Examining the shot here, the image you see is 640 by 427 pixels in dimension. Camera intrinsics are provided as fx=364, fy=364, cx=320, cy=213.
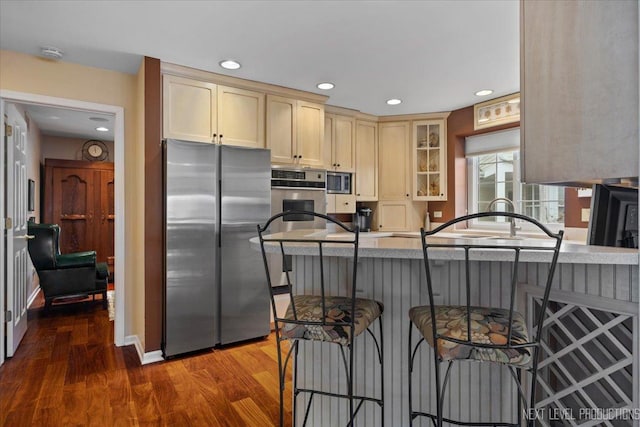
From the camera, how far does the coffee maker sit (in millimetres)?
4727

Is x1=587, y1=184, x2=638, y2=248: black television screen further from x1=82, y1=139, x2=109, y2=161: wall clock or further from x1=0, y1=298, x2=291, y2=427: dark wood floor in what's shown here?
x1=82, y1=139, x2=109, y2=161: wall clock

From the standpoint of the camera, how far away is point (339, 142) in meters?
4.35

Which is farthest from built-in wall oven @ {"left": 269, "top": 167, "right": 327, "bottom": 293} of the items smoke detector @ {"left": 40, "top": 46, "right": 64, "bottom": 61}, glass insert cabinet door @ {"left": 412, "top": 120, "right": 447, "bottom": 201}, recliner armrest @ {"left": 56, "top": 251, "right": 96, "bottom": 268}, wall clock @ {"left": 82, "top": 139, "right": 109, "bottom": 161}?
wall clock @ {"left": 82, "top": 139, "right": 109, "bottom": 161}

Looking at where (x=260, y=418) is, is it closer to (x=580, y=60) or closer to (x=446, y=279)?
(x=446, y=279)

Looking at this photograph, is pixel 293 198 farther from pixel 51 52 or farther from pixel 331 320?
pixel 331 320

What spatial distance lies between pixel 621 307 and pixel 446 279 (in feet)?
1.94

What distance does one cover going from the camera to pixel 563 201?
3.59 meters

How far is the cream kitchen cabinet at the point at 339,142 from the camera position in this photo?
14.0 ft

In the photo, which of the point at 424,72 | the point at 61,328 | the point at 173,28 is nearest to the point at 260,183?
the point at 173,28

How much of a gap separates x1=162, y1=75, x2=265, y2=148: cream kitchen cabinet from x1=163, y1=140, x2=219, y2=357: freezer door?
230 mm

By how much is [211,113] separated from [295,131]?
85 centimetres

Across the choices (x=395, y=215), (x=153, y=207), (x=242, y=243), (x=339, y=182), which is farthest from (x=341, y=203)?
(x=153, y=207)

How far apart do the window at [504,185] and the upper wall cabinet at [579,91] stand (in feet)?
7.93

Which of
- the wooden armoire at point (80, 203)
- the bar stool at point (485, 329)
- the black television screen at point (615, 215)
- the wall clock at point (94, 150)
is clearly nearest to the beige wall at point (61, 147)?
the wall clock at point (94, 150)
